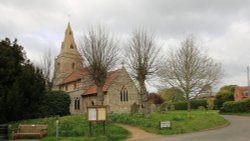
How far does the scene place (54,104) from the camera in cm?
4141

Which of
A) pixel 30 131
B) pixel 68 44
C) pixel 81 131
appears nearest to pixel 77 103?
pixel 68 44

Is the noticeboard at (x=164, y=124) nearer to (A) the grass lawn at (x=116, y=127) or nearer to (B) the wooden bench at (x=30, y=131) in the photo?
(A) the grass lawn at (x=116, y=127)

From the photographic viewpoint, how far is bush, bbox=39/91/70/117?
3866 cm

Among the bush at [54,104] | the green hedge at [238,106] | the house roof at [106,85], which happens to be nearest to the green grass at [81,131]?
the bush at [54,104]

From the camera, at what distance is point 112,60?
34531mm

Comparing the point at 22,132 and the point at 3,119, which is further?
the point at 3,119

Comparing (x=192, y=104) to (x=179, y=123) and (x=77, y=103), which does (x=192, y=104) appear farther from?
(x=179, y=123)

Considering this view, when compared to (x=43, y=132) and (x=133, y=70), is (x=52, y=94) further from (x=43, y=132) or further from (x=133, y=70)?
(x=43, y=132)

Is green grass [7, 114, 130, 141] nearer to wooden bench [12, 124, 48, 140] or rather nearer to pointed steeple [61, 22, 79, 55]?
Result: wooden bench [12, 124, 48, 140]

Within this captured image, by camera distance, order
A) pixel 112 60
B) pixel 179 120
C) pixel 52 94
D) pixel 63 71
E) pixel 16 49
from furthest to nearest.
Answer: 1. pixel 63 71
2. pixel 52 94
3. pixel 112 60
4. pixel 16 49
5. pixel 179 120

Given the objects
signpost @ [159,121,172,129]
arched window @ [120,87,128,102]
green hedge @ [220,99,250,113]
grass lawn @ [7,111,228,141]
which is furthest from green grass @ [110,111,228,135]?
arched window @ [120,87,128,102]

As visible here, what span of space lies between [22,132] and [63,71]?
152 feet

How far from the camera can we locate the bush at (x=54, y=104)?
3866 cm

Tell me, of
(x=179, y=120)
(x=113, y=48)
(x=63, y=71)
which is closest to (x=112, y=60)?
(x=113, y=48)
